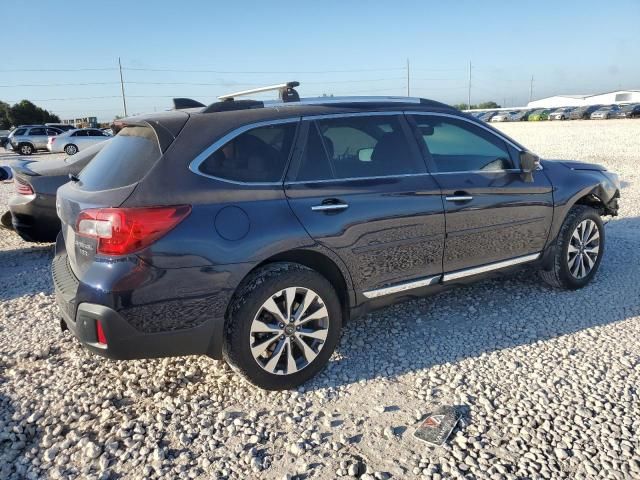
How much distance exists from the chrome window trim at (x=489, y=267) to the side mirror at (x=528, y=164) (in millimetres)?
670

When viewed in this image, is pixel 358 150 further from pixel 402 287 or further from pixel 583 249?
pixel 583 249

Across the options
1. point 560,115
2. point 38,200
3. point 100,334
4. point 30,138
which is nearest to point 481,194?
point 100,334

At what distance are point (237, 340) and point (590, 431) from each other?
6.59 feet

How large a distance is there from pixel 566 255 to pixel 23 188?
5.94 metres

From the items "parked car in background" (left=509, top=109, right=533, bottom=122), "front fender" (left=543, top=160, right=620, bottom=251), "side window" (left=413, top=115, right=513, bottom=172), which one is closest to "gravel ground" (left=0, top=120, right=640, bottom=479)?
"front fender" (left=543, top=160, right=620, bottom=251)

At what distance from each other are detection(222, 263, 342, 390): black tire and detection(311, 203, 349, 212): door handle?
1.23 feet

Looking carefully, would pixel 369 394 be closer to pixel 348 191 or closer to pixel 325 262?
pixel 325 262

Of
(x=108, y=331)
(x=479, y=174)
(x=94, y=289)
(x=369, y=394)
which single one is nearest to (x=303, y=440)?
(x=369, y=394)

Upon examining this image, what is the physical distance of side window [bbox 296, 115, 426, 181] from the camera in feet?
11.0

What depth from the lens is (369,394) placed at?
3211 millimetres

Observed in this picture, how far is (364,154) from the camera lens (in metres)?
3.60

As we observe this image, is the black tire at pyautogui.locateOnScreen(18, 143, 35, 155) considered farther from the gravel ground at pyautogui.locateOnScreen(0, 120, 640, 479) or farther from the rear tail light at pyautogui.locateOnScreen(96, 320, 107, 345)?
the rear tail light at pyautogui.locateOnScreen(96, 320, 107, 345)

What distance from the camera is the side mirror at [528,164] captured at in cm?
426

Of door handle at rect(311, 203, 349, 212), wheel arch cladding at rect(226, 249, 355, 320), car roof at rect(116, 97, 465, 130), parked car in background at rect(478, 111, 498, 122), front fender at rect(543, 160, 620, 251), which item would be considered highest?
parked car in background at rect(478, 111, 498, 122)
